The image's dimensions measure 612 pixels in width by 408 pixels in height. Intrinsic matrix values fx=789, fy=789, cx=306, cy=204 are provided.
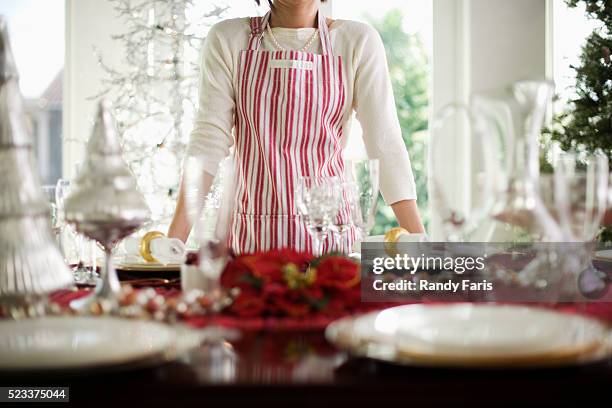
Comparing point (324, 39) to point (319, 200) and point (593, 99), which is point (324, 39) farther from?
point (593, 99)

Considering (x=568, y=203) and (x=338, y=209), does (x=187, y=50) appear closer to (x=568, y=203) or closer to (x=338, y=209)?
(x=338, y=209)

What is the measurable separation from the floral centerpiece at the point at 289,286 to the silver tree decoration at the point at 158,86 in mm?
4013

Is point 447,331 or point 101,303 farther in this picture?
point 101,303

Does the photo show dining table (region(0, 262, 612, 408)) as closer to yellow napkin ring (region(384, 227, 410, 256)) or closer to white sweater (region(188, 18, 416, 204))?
yellow napkin ring (region(384, 227, 410, 256))

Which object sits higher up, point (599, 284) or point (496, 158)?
point (496, 158)

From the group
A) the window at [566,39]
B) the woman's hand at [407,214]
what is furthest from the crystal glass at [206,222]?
the window at [566,39]

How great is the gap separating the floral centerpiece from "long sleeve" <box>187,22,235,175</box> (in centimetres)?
93

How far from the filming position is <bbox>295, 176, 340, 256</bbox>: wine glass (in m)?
1.33

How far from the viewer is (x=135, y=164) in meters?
5.21

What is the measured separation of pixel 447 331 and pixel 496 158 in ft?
0.69

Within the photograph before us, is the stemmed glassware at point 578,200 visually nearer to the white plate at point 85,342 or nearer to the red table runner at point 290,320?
the red table runner at point 290,320

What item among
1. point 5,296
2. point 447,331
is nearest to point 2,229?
point 5,296

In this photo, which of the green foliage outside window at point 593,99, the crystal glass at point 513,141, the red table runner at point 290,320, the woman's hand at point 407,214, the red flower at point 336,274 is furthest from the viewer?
the green foliage outside window at point 593,99

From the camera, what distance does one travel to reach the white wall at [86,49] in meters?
5.20
